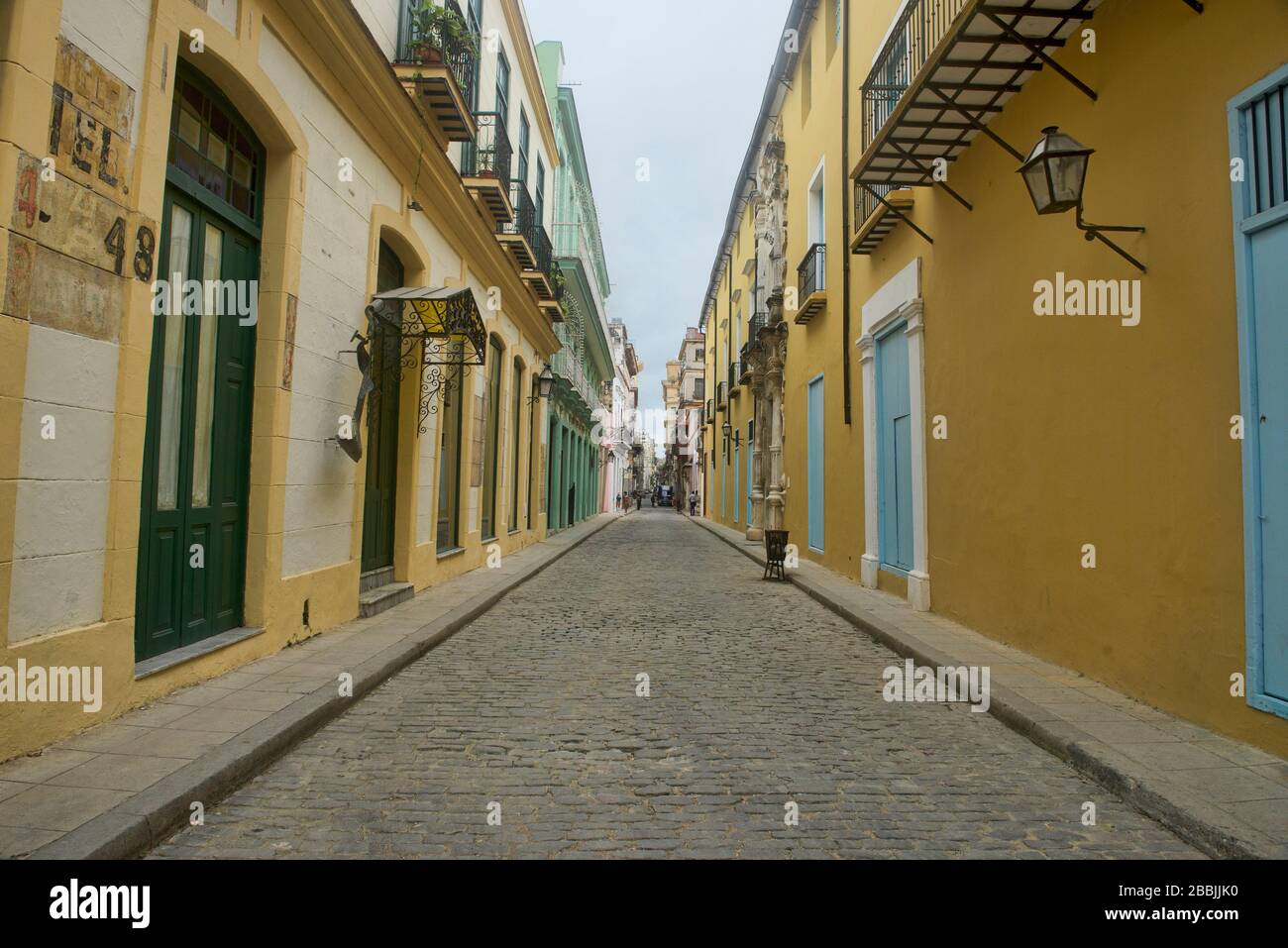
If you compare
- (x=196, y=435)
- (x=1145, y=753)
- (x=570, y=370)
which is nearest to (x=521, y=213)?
(x=196, y=435)

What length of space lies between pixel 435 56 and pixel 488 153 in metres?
3.29

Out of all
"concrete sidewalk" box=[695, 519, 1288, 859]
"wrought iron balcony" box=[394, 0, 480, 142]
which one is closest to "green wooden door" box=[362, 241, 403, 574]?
"wrought iron balcony" box=[394, 0, 480, 142]

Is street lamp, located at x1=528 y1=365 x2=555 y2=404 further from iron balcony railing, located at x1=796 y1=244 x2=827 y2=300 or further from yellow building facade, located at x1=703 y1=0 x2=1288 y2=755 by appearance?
yellow building facade, located at x1=703 y1=0 x2=1288 y2=755

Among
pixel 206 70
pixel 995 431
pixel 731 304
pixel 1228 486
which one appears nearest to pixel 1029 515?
pixel 995 431

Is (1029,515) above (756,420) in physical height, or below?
below

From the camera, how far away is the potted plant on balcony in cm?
797

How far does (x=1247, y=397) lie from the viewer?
388 centimetres

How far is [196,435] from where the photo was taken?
16.8ft

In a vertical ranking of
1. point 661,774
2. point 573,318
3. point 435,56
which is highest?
point 573,318

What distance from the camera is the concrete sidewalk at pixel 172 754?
9.16 ft

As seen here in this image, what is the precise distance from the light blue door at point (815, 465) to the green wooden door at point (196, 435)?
10.2 metres

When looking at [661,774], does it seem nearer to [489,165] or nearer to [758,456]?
[489,165]
